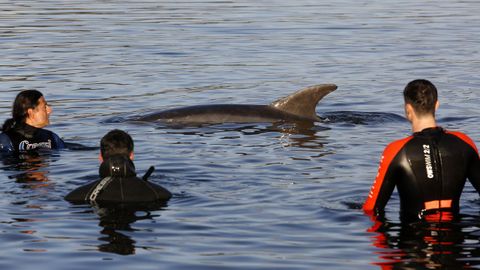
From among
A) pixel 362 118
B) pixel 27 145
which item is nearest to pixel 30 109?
pixel 27 145

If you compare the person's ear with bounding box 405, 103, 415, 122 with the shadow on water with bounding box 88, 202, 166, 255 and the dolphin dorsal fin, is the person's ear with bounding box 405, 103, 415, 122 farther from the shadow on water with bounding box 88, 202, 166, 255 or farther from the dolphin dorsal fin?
the dolphin dorsal fin

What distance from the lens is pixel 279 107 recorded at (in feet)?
60.0

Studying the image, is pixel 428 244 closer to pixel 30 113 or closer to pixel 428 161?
pixel 428 161

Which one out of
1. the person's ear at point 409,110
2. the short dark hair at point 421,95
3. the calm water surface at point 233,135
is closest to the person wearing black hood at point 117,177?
the calm water surface at point 233,135

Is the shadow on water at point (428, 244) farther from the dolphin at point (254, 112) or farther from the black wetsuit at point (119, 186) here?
the dolphin at point (254, 112)

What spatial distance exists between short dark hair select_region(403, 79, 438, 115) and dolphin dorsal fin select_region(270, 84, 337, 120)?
770 cm

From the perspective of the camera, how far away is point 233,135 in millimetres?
16875

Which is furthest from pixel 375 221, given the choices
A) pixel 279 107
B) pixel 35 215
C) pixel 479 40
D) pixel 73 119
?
pixel 479 40

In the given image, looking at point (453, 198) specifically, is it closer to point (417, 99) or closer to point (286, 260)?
point (417, 99)

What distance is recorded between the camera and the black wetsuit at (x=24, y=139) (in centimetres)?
1484

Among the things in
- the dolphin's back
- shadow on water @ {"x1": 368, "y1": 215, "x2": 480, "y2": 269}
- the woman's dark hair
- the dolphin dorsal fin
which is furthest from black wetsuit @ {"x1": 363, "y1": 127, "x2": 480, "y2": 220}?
the dolphin's back

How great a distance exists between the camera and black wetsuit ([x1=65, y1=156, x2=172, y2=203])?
11.4 meters

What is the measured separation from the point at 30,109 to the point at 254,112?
4.50 m

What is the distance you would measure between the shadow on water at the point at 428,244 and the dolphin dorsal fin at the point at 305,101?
277 inches
